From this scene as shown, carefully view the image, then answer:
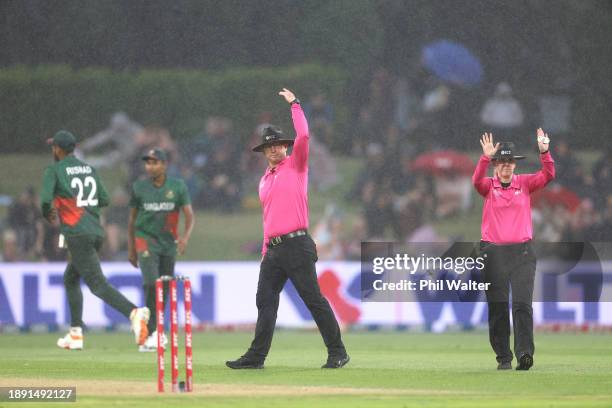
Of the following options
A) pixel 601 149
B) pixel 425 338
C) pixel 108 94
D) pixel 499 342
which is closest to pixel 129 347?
pixel 425 338

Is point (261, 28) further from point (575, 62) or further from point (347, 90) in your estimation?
point (575, 62)

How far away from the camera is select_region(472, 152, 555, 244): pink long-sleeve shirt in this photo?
40.8ft

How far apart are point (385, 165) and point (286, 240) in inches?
463

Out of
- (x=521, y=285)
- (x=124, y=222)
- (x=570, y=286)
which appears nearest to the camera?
(x=521, y=285)

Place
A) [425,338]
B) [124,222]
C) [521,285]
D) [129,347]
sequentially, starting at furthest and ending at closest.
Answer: [124,222] < [425,338] < [129,347] < [521,285]

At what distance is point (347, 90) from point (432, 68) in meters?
1.70

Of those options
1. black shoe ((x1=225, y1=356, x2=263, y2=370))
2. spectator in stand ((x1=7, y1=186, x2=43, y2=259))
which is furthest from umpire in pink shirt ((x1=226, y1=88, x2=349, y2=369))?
spectator in stand ((x1=7, y1=186, x2=43, y2=259))

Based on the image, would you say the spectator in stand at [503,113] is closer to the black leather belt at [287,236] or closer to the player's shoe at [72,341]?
the player's shoe at [72,341]

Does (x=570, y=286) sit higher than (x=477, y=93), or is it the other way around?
(x=477, y=93)

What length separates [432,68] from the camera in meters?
24.9

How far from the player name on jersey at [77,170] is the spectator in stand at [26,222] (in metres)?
7.75

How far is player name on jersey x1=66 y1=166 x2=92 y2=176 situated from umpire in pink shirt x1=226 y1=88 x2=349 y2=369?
10.1 feet

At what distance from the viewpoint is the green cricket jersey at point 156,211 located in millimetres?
15336

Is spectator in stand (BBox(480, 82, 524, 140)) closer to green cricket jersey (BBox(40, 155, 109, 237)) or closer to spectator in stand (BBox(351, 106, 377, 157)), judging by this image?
spectator in stand (BBox(351, 106, 377, 157))
